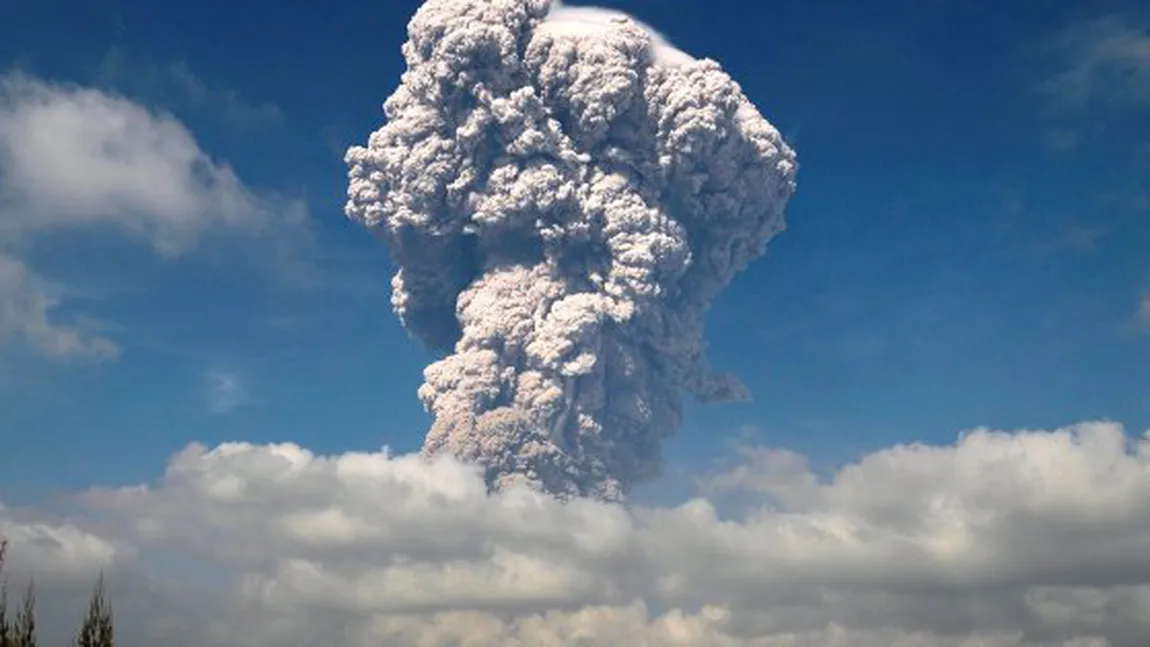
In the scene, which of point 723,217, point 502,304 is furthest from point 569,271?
point 723,217

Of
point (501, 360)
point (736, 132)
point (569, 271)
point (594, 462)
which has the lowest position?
point (594, 462)

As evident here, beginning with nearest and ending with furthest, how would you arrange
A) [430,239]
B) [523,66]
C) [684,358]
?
1. [523,66]
2. [430,239]
3. [684,358]

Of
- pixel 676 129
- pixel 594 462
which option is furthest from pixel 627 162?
pixel 594 462

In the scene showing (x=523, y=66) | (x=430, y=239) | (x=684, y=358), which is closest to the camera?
(x=523, y=66)

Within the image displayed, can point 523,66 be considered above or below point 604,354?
above

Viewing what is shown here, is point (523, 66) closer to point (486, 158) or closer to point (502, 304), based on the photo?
point (486, 158)

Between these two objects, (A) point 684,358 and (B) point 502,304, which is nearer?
(B) point 502,304
